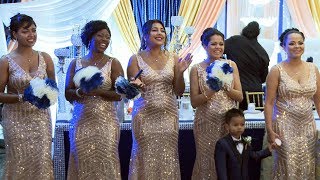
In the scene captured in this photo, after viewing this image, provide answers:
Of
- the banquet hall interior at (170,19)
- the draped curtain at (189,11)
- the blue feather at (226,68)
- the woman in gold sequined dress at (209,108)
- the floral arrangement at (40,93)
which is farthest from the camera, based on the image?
the draped curtain at (189,11)

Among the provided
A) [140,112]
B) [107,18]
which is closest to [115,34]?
[107,18]

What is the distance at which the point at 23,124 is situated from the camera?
447cm

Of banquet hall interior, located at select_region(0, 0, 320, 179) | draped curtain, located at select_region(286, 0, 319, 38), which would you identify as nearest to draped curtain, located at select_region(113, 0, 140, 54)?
banquet hall interior, located at select_region(0, 0, 320, 179)

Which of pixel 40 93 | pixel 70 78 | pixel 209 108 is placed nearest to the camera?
pixel 40 93

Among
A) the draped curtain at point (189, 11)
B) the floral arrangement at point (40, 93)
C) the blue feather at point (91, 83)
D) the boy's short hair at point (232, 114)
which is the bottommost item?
the boy's short hair at point (232, 114)

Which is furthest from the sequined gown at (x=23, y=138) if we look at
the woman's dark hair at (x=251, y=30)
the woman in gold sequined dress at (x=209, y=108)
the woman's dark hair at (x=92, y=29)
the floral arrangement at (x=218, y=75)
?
the woman's dark hair at (x=251, y=30)

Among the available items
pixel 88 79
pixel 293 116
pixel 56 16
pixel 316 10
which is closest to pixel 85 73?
pixel 88 79

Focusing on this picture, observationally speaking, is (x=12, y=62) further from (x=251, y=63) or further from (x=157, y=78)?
(x=251, y=63)

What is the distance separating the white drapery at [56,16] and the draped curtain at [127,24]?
1.03 meters

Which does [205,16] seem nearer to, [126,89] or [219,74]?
[219,74]

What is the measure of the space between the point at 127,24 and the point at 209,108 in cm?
703

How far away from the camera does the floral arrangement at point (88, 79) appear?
4.36 meters

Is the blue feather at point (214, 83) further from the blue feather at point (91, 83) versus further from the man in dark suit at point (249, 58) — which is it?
the man in dark suit at point (249, 58)

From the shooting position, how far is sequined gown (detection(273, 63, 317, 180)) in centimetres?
470
